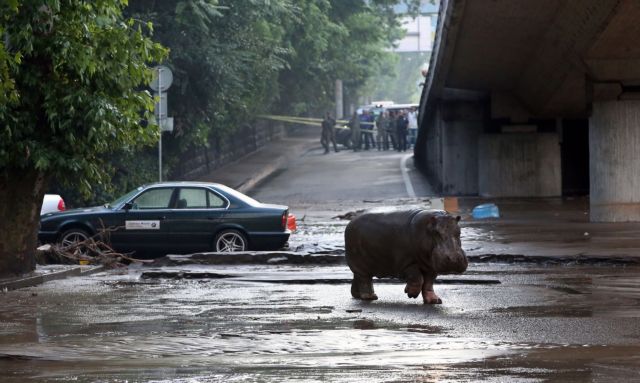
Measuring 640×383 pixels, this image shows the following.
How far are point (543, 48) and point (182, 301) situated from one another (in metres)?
13.9

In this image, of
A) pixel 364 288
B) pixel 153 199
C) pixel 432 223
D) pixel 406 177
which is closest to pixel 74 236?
pixel 153 199

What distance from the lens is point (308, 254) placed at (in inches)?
760

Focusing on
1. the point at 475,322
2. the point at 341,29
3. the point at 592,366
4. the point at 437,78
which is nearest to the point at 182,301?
the point at 475,322

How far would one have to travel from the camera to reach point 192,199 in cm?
2092

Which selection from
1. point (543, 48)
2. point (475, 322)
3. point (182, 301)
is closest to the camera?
point (475, 322)

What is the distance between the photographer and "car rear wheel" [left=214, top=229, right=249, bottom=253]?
20.5 metres

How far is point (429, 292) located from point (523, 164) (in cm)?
2159

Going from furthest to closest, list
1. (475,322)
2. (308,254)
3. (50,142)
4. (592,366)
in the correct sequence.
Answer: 1. (308,254)
2. (50,142)
3. (475,322)
4. (592,366)

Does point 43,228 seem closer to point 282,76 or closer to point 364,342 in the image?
point 364,342

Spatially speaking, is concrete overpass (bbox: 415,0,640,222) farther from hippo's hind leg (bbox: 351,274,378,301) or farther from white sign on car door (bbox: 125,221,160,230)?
hippo's hind leg (bbox: 351,274,378,301)

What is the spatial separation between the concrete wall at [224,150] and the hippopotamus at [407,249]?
24918 millimetres

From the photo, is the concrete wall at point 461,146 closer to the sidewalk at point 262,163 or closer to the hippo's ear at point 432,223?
the sidewalk at point 262,163

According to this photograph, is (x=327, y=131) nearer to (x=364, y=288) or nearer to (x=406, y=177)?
(x=406, y=177)

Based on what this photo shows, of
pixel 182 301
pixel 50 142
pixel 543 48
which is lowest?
pixel 182 301
